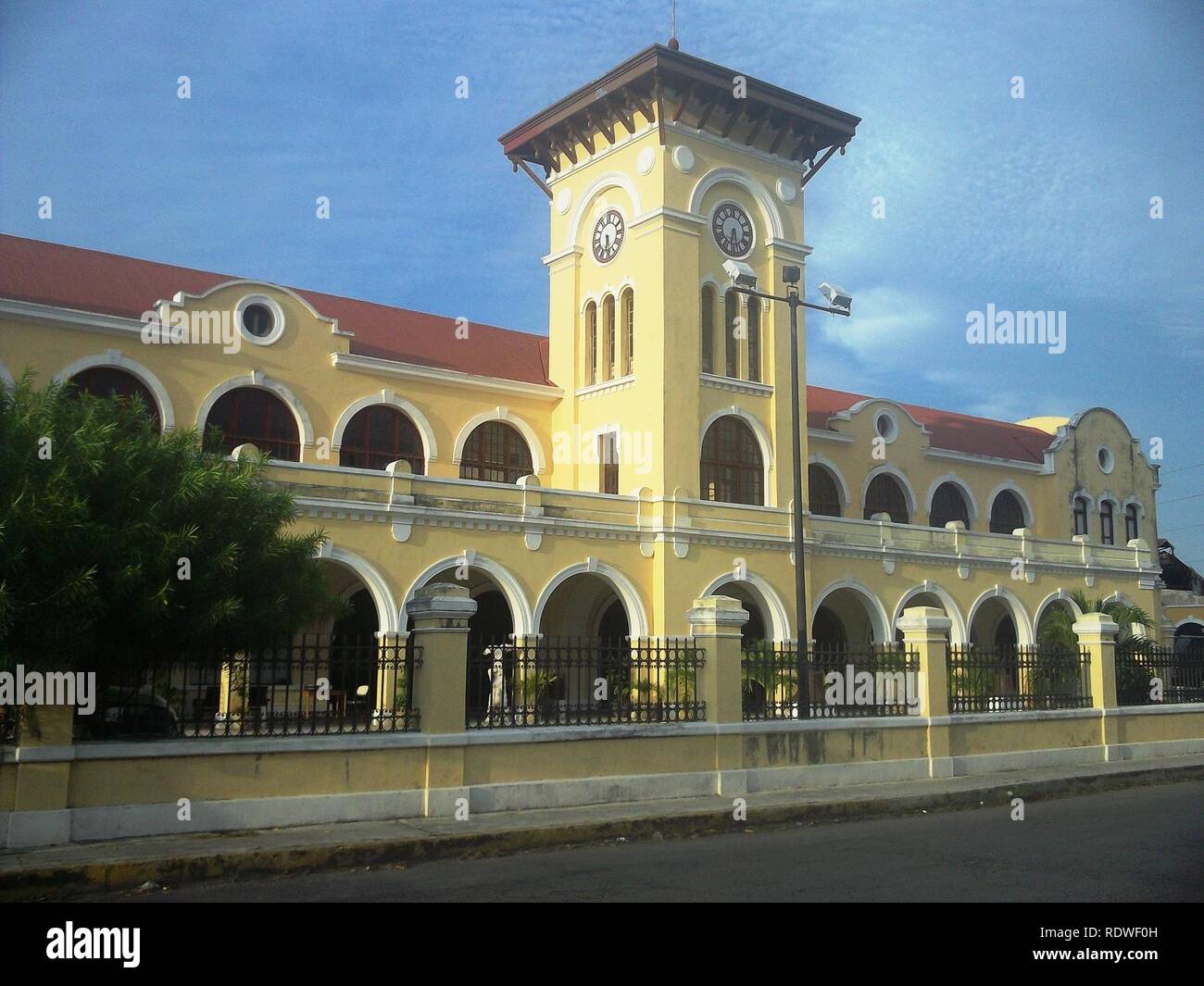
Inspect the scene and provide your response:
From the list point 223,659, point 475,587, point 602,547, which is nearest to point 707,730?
point 223,659

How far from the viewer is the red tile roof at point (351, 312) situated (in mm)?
23328

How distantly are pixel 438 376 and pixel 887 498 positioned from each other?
571 inches

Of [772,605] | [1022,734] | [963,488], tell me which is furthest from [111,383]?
[963,488]

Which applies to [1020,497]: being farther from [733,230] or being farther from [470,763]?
[470,763]

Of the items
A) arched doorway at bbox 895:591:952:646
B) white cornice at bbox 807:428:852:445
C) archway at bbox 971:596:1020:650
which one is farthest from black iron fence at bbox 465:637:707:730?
archway at bbox 971:596:1020:650

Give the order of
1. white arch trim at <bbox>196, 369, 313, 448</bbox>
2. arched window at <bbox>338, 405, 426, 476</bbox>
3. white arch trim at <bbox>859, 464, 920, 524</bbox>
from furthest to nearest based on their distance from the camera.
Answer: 1. white arch trim at <bbox>859, 464, 920, 524</bbox>
2. arched window at <bbox>338, 405, 426, 476</bbox>
3. white arch trim at <bbox>196, 369, 313, 448</bbox>

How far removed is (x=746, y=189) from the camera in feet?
93.4

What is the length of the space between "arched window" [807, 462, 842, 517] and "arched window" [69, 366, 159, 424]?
16.9m

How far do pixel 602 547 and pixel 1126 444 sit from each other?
77.9ft

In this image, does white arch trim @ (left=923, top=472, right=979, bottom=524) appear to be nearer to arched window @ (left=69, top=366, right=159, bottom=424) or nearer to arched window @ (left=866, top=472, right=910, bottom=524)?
arched window @ (left=866, top=472, right=910, bottom=524)

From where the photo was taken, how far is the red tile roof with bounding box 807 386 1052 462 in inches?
1430

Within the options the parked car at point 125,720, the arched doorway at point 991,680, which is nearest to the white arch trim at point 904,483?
the arched doorway at point 991,680

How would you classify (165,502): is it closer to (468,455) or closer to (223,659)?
(223,659)

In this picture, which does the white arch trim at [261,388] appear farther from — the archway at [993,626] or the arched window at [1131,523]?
the arched window at [1131,523]
